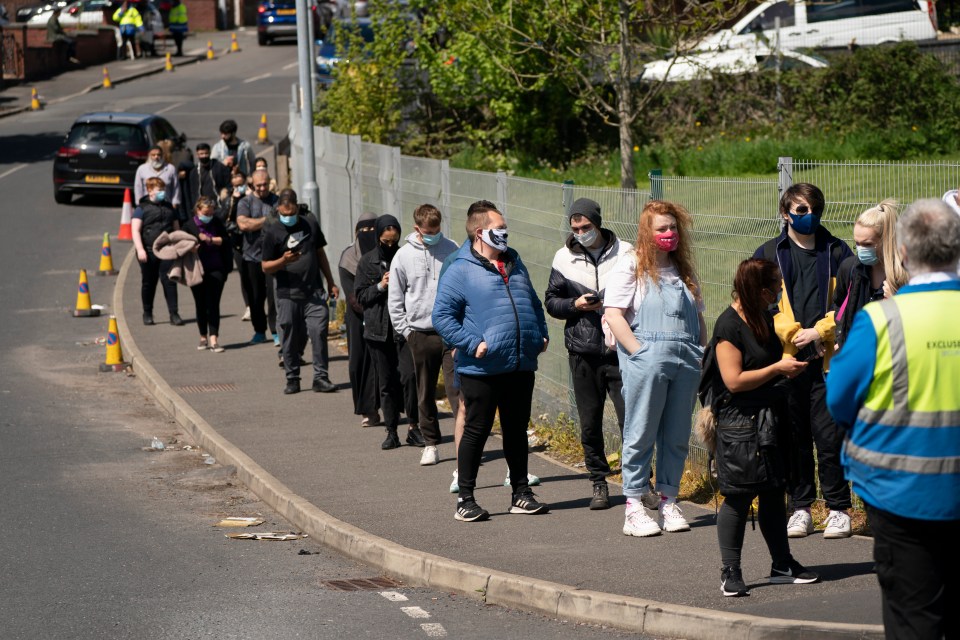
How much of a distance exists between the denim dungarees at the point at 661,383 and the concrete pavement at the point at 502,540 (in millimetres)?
401

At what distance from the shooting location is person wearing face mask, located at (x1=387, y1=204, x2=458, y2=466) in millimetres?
10414

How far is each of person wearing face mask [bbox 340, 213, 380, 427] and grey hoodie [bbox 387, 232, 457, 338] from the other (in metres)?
0.83

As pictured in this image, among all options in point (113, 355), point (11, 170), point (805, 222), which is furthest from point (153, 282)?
point (11, 170)

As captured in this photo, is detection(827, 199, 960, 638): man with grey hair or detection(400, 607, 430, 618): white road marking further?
detection(400, 607, 430, 618): white road marking

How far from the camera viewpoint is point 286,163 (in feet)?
83.4

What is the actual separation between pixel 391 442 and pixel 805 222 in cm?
458

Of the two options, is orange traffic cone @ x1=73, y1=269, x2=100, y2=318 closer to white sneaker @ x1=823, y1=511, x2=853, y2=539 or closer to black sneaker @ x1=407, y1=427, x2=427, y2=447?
black sneaker @ x1=407, y1=427, x2=427, y2=447

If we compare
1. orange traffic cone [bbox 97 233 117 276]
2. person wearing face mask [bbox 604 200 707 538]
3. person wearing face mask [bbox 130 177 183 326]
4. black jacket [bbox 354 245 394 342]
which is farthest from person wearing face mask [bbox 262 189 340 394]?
orange traffic cone [bbox 97 233 117 276]

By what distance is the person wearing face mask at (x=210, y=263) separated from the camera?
50.9ft

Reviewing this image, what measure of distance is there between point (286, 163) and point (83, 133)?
406cm

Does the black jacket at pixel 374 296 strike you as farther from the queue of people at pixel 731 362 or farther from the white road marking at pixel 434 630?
the white road marking at pixel 434 630

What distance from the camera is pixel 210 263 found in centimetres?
1560

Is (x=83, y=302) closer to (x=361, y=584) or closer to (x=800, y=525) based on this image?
(x=361, y=584)

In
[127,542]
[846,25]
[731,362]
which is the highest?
[846,25]
